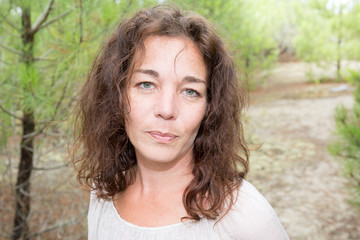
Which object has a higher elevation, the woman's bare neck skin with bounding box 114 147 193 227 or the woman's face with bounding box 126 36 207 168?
the woman's face with bounding box 126 36 207 168

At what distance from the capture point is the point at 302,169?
17.5 feet

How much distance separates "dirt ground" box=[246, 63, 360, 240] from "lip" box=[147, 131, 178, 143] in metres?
0.77

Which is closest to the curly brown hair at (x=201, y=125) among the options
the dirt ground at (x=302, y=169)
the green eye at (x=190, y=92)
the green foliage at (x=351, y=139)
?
the green eye at (x=190, y=92)

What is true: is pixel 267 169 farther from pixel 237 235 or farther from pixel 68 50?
pixel 237 235

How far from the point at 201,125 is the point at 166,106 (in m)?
0.27

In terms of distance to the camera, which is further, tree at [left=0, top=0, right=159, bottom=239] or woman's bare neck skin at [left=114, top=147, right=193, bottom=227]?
tree at [left=0, top=0, right=159, bottom=239]

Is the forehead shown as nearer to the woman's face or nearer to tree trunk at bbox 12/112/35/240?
the woman's face

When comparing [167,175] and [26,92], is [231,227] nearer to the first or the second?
[167,175]

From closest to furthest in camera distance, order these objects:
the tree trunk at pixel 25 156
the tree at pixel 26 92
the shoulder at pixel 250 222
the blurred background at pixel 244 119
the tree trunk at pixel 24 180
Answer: the shoulder at pixel 250 222, the tree at pixel 26 92, the blurred background at pixel 244 119, the tree trunk at pixel 25 156, the tree trunk at pixel 24 180

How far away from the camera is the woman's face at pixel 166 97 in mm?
1079

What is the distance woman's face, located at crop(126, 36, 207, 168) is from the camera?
1.08m

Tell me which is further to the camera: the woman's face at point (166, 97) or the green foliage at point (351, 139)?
the green foliage at point (351, 139)

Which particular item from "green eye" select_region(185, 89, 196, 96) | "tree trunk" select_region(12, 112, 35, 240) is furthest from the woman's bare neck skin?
"tree trunk" select_region(12, 112, 35, 240)

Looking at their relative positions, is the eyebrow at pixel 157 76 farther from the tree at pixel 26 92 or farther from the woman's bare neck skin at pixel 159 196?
the tree at pixel 26 92
